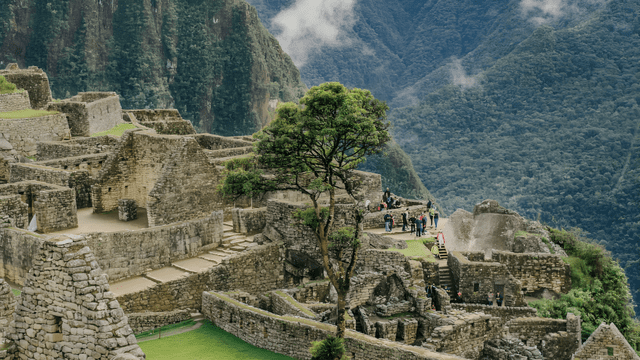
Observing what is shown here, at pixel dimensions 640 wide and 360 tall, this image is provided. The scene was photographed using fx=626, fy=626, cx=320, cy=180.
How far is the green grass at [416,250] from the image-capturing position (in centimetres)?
2155

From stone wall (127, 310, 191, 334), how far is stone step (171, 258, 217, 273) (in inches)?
66.5

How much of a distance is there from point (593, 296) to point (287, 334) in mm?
14395

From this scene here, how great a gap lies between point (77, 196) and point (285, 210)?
7.01 meters

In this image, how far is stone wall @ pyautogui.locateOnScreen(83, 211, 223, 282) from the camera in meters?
15.2

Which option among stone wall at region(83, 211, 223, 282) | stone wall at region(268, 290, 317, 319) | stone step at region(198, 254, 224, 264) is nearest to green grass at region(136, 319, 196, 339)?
stone wall at region(83, 211, 223, 282)

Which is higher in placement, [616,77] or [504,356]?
[616,77]

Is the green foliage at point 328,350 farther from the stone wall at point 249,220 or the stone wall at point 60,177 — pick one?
the stone wall at point 60,177

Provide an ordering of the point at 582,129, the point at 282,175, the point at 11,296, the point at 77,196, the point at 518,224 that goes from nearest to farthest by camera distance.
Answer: the point at 11,296
the point at 282,175
the point at 77,196
the point at 518,224
the point at 582,129

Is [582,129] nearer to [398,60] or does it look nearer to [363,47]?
[398,60]

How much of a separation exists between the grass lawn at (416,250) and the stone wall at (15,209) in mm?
11358

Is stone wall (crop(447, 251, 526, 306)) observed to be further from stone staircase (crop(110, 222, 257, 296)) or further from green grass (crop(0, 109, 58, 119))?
green grass (crop(0, 109, 58, 119))

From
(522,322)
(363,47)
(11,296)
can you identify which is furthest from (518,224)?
(363,47)

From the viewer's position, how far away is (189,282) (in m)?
15.9

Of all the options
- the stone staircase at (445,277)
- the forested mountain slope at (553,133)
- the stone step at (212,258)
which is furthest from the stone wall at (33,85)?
the forested mountain slope at (553,133)
